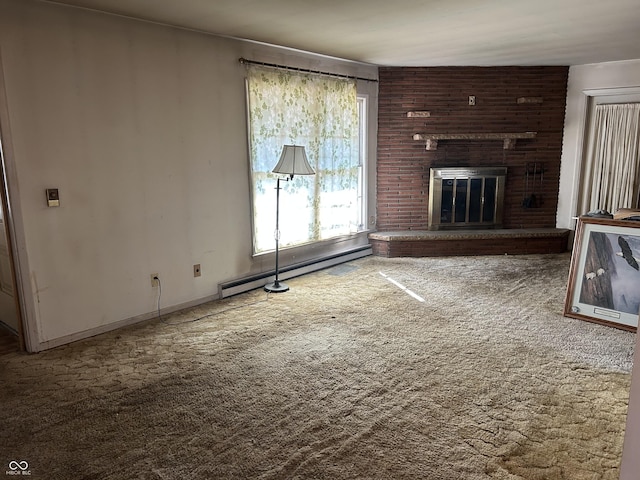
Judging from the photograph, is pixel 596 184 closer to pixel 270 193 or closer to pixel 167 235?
pixel 270 193

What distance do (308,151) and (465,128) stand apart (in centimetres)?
239

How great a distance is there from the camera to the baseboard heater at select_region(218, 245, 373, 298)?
14.3ft

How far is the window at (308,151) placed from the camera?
4.46 metres

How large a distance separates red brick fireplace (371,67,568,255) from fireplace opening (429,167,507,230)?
0.30ft

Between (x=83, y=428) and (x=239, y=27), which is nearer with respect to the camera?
(x=83, y=428)

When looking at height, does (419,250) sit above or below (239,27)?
below

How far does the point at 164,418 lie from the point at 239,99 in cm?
297

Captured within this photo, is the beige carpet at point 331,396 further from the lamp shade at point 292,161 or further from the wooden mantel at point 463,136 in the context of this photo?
the wooden mantel at point 463,136

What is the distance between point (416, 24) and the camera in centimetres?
362

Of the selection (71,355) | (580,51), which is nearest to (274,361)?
(71,355)

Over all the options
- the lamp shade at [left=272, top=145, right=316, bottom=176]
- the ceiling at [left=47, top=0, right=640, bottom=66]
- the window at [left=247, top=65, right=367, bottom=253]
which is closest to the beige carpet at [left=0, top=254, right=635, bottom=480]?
the window at [left=247, top=65, right=367, bottom=253]

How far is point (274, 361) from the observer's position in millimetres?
2990

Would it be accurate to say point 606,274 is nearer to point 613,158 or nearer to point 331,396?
point 331,396

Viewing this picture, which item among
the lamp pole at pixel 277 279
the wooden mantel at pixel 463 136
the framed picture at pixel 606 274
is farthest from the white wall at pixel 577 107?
the lamp pole at pixel 277 279
